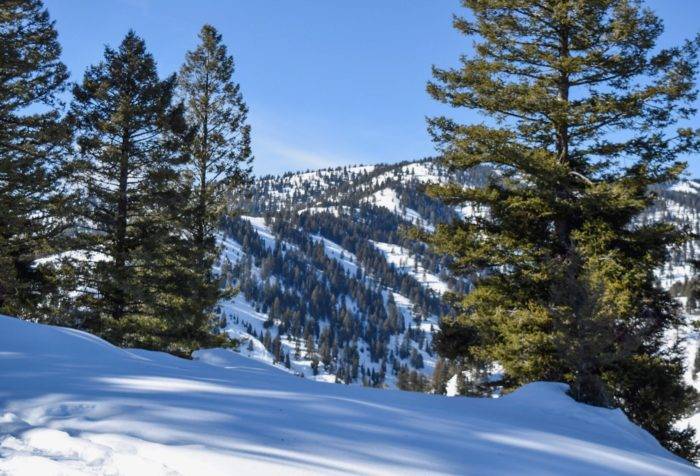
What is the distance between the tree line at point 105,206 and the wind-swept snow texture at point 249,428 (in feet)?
28.5

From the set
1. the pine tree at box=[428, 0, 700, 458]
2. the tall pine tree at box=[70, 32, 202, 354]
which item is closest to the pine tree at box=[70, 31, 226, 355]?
the tall pine tree at box=[70, 32, 202, 354]

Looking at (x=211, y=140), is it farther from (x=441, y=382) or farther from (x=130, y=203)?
(x=441, y=382)

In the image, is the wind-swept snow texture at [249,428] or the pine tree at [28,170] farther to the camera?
the pine tree at [28,170]

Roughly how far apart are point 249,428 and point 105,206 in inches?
512

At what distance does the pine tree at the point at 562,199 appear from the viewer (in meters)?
9.88

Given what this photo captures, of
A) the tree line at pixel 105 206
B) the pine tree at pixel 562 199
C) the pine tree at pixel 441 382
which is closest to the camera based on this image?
the pine tree at pixel 562 199

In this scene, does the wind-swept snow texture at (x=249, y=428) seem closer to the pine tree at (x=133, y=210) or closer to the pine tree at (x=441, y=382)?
the pine tree at (x=133, y=210)

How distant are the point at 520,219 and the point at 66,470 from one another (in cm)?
1010

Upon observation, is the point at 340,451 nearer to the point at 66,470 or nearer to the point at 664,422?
the point at 66,470

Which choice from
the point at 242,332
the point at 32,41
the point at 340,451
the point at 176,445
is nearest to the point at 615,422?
the point at 340,451

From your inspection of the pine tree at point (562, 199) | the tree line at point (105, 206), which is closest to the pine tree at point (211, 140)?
the tree line at point (105, 206)

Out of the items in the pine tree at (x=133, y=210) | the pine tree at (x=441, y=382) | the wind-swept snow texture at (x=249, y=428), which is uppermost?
the pine tree at (x=133, y=210)

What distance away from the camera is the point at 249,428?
3645 millimetres

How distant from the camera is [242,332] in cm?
16250
